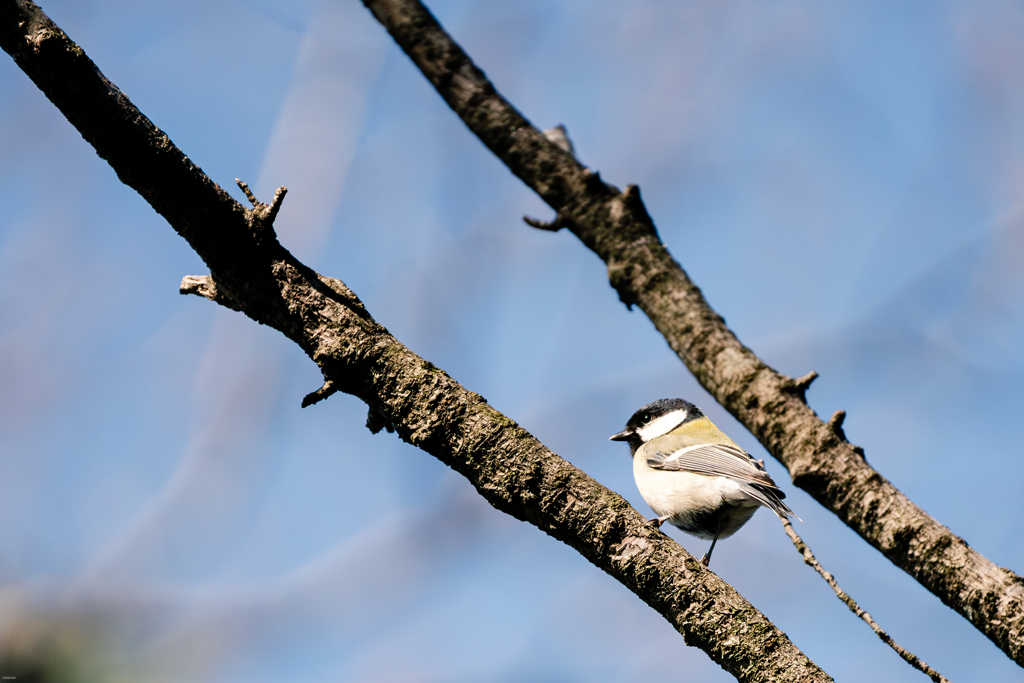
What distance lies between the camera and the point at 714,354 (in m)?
2.82

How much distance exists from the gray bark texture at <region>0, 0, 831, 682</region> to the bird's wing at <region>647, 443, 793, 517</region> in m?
1.78

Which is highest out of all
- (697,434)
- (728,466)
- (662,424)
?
(662,424)

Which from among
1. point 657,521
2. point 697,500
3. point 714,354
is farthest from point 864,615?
point 697,500

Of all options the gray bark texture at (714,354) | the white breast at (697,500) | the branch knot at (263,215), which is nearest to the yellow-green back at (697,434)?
the white breast at (697,500)

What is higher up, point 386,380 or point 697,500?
point 697,500

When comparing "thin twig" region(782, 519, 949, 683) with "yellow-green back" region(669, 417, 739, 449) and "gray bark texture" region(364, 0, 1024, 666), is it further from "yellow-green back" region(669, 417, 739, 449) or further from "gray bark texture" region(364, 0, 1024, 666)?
"yellow-green back" region(669, 417, 739, 449)

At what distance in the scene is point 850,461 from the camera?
2.39 m

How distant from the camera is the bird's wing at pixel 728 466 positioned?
3574 millimetres

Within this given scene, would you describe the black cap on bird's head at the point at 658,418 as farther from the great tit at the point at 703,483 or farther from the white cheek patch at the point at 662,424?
the great tit at the point at 703,483

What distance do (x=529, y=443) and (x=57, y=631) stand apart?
9.68ft

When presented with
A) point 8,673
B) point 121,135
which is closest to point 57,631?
point 8,673

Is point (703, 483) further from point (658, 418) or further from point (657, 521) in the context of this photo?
point (657, 521)

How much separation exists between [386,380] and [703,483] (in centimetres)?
238

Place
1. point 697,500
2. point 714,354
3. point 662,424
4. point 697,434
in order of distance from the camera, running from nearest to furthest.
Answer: point 714,354
point 697,500
point 697,434
point 662,424
